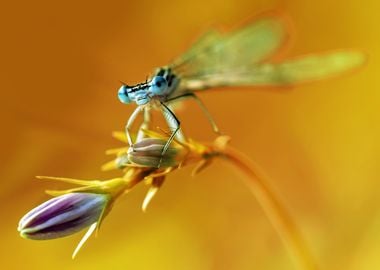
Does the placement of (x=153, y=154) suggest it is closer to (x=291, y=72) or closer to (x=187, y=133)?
(x=291, y=72)

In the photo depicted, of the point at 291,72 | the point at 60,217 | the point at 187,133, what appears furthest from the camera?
the point at 187,133

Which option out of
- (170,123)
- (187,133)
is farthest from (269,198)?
(187,133)

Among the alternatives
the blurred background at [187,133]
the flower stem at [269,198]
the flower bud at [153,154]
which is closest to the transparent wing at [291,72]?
the flower stem at [269,198]

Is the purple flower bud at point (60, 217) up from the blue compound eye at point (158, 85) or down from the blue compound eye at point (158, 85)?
down

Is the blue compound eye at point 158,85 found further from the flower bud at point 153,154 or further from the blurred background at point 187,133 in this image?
the blurred background at point 187,133

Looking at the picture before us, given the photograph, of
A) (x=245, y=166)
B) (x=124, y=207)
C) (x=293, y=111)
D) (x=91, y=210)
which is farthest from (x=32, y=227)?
(x=293, y=111)

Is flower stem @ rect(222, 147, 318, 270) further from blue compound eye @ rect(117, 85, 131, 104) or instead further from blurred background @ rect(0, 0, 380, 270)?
blurred background @ rect(0, 0, 380, 270)

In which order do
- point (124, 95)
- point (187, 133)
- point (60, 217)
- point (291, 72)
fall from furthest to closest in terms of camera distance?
point (187, 133)
point (291, 72)
point (124, 95)
point (60, 217)
